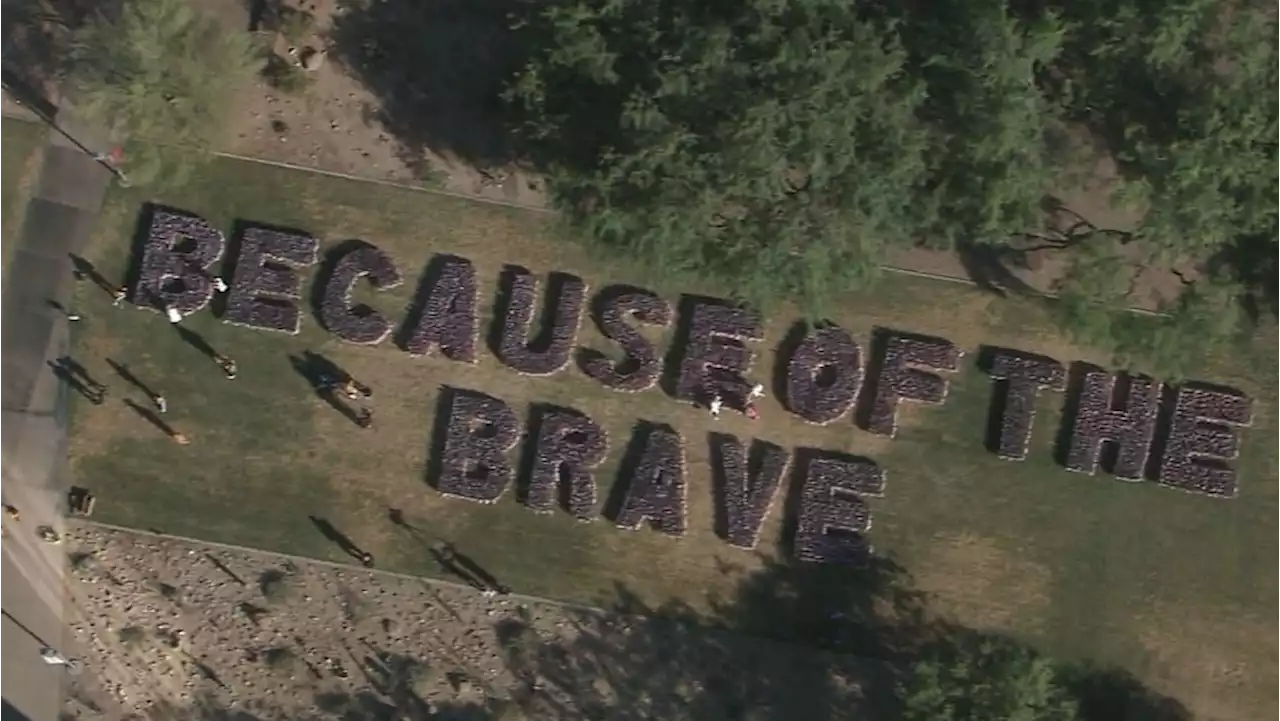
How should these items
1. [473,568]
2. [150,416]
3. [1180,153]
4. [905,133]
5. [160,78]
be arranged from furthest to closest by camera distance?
[150,416], [473,568], [160,78], [905,133], [1180,153]

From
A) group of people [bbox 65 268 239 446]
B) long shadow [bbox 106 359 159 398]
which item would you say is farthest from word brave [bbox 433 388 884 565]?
long shadow [bbox 106 359 159 398]

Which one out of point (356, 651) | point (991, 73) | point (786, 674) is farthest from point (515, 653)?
point (991, 73)

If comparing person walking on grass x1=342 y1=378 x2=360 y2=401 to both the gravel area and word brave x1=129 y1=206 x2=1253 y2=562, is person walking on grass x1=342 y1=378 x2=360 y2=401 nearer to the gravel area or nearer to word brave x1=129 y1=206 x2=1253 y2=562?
word brave x1=129 y1=206 x2=1253 y2=562

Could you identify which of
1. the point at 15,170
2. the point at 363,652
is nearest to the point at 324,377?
the point at 363,652

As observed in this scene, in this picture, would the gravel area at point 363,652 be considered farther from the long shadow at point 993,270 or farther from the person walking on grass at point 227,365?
the long shadow at point 993,270

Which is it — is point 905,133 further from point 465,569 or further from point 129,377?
point 129,377

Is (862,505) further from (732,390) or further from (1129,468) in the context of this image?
(1129,468)
